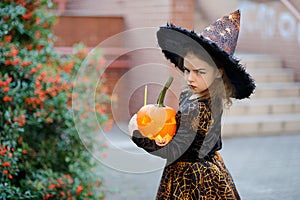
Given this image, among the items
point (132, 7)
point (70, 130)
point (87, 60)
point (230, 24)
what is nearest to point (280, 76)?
point (132, 7)

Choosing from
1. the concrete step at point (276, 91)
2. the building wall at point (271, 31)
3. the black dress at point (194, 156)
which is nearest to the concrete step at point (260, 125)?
the concrete step at point (276, 91)

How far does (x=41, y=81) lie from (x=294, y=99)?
590 cm

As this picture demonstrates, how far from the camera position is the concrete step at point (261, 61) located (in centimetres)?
984

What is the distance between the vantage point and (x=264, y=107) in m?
8.88

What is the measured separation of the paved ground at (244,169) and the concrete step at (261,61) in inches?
83.0

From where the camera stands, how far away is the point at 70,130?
14.6 feet

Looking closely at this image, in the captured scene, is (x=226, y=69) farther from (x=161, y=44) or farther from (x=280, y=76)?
(x=280, y=76)

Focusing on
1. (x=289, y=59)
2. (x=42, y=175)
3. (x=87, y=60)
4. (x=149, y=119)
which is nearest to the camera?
(x=149, y=119)

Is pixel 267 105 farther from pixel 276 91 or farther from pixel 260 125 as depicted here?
pixel 260 125

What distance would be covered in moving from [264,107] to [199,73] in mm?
6315

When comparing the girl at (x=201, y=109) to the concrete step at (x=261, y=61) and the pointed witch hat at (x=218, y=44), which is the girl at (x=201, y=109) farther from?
the concrete step at (x=261, y=61)

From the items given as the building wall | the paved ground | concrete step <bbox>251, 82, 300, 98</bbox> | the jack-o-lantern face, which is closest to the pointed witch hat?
the jack-o-lantern face

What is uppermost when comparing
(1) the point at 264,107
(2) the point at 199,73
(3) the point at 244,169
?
(1) the point at 264,107

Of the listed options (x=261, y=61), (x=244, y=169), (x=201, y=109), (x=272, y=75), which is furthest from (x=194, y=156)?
(x=261, y=61)
